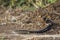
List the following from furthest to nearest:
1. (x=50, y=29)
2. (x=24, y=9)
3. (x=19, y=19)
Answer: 1. (x=24, y=9)
2. (x=19, y=19)
3. (x=50, y=29)

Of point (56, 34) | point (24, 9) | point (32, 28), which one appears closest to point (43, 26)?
point (32, 28)

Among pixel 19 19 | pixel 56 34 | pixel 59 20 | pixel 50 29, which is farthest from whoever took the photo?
pixel 19 19

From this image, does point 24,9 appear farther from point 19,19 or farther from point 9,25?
point 9,25

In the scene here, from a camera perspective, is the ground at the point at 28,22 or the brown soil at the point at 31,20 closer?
the ground at the point at 28,22

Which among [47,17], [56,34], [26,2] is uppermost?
[26,2]

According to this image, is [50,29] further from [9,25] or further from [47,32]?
[9,25]

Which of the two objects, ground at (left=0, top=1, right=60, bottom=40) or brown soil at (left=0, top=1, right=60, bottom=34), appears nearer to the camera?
ground at (left=0, top=1, right=60, bottom=40)

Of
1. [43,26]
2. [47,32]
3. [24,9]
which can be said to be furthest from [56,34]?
[24,9]

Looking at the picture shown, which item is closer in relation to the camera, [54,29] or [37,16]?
[54,29]

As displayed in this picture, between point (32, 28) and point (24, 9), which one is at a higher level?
point (24, 9)
